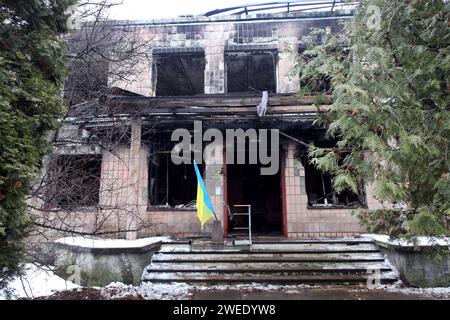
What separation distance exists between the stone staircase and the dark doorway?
4654 mm

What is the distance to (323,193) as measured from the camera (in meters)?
10.1

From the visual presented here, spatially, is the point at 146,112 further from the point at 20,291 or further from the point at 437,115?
the point at 437,115

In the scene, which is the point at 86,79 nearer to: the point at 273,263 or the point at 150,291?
the point at 150,291

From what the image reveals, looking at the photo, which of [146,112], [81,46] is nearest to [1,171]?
[81,46]

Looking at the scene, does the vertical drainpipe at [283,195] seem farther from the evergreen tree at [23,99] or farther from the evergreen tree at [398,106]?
the evergreen tree at [23,99]

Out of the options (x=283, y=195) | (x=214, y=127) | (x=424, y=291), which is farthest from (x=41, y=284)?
(x=424, y=291)

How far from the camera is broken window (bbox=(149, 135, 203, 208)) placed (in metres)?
9.83

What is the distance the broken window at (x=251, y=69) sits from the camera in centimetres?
1045

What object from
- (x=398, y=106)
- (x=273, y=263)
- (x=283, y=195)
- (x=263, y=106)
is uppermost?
(x=263, y=106)

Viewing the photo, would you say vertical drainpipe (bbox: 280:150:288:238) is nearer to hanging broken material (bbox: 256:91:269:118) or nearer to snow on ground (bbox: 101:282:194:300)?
hanging broken material (bbox: 256:91:269:118)

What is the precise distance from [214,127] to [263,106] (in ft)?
7.94

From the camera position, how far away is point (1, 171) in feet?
9.27

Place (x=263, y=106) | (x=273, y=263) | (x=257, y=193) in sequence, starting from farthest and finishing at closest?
(x=257, y=193), (x=263, y=106), (x=273, y=263)

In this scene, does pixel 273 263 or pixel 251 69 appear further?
pixel 251 69
